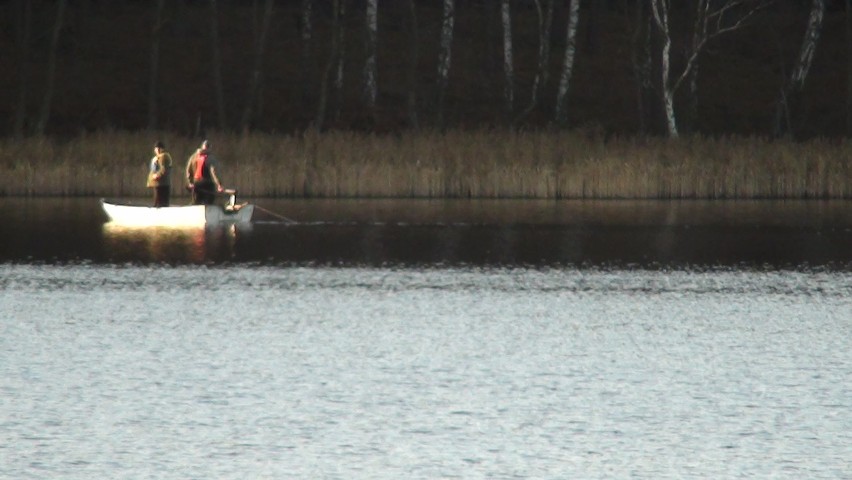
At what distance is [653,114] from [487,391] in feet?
164

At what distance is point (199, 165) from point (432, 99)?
29.7 m

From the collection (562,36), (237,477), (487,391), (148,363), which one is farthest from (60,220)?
(562,36)

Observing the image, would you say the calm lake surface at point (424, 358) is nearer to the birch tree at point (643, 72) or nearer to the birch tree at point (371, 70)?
the birch tree at point (643, 72)

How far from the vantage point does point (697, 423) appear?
11.8 m

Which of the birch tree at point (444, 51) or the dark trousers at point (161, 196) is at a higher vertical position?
the birch tree at point (444, 51)

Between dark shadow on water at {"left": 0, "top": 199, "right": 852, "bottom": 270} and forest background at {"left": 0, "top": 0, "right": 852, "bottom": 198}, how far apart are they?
2332 mm

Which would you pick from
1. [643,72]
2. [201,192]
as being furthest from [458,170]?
[643,72]

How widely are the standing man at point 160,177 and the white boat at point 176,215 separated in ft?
2.79

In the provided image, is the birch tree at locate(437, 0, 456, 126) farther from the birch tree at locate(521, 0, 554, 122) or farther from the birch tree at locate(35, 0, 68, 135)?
the birch tree at locate(35, 0, 68, 135)

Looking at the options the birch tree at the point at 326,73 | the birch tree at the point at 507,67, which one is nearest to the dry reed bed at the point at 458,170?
the birch tree at the point at 326,73

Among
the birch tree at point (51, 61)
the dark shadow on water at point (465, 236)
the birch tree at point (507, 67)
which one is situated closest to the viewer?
the dark shadow on water at point (465, 236)

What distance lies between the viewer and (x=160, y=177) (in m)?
32.6

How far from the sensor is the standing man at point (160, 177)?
107 ft

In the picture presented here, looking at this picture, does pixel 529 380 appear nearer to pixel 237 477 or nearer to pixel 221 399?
pixel 221 399
